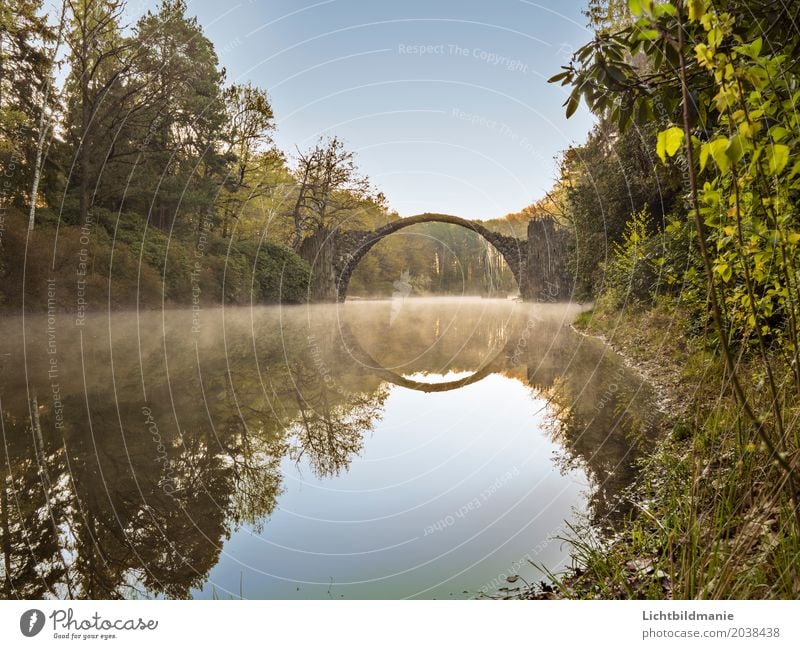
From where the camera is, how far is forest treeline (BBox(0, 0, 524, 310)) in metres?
14.9

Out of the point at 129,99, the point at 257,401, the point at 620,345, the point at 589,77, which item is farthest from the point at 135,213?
the point at 589,77

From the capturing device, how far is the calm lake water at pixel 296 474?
320 cm

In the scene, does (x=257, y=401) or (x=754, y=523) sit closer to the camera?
(x=754, y=523)

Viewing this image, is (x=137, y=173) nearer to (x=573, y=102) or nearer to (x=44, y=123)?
(x=44, y=123)

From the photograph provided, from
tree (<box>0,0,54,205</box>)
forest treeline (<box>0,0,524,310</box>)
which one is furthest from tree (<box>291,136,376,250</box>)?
tree (<box>0,0,54,205</box>)

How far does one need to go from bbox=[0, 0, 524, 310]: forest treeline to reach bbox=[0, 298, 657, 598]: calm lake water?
7.25 meters

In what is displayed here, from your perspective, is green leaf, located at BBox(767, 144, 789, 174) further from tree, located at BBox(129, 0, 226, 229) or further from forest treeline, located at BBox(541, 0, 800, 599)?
tree, located at BBox(129, 0, 226, 229)

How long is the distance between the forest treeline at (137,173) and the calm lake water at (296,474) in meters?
7.25

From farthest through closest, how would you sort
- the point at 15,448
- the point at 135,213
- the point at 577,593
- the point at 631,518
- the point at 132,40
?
the point at 135,213 < the point at 132,40 < the point at 15,448 < the point at 631,518 < the point at 577,593

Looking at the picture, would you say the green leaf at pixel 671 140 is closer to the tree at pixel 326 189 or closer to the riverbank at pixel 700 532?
the riverbank at pixel 700 532
